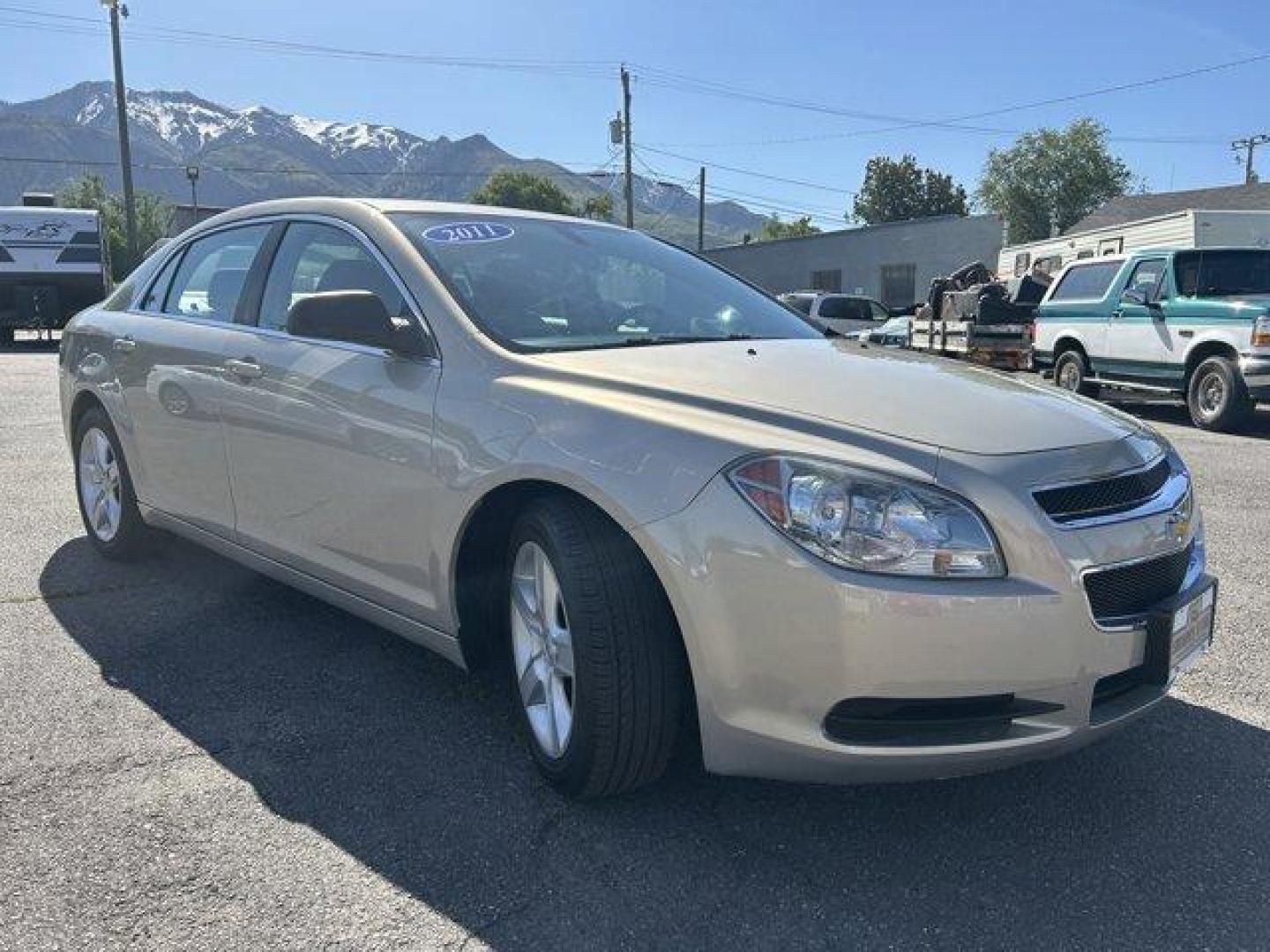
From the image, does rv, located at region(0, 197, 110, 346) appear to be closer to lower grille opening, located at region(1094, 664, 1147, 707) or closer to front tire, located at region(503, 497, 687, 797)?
front tire, located at region(503, 497, 687, 797)

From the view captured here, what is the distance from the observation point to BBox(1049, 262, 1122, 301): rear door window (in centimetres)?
1242

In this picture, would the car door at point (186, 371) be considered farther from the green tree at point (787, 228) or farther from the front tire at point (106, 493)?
the green tree at point (787, 228)

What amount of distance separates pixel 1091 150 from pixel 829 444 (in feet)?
224

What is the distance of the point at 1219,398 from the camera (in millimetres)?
10453

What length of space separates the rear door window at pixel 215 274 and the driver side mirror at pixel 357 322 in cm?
105

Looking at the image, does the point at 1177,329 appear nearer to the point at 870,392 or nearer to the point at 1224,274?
the point at 1224,274

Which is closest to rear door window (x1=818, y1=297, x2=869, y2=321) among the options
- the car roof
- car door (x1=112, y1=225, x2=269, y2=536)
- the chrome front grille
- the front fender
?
the front fender

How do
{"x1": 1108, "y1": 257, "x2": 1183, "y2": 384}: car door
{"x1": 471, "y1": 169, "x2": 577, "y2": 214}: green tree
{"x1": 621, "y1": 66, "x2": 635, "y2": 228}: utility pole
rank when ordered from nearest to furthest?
{"x1": 1108, "y1": 257, "x2": 1183, "y2": 384}: car door
{"x1": 621, "y1": 66, "x2": 635, "y2": 228}: utility pole
{"x1": 471, "y1": 169, "x2": 577, "y2": 214}: green tree

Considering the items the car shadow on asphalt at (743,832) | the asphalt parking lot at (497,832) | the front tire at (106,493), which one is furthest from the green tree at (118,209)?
the car shadow on asphalt at (743,832)

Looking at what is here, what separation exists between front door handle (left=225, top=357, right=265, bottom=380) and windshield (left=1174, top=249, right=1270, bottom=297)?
34.1ft

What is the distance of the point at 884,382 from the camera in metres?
2.80

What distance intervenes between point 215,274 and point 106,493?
1.37 metres

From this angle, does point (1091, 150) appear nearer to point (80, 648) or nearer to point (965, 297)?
point (965, 297)

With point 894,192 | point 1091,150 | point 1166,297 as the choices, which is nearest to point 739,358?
point 1166,297
